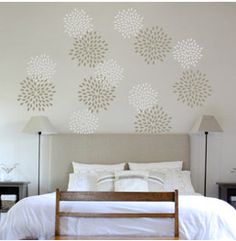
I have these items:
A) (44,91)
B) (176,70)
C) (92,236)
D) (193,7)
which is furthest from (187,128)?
(92,236)

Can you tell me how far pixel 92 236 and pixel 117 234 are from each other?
18 cm

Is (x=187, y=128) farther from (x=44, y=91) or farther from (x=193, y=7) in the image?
(x=44, y=91)

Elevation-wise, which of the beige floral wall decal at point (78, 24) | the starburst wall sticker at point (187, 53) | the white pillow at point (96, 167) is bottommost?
the white pillow at point (96, 167)

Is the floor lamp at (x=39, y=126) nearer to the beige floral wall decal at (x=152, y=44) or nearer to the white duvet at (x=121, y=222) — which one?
the beige floral wall decal at (x=152, y=44)

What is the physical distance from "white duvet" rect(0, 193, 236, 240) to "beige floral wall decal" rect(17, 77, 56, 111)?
2064mm

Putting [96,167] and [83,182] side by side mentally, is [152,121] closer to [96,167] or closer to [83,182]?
[96,167]

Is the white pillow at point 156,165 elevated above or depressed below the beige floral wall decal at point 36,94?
below

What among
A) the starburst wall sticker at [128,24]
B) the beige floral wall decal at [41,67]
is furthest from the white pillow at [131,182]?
the starburst wall sticker at [128,24]

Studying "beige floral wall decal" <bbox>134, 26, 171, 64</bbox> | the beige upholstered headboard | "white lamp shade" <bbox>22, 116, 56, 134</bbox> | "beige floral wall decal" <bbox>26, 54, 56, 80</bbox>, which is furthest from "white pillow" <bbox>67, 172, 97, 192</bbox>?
"beige floral wall decal" <bbox>134, 26, 171, 64</bbox>

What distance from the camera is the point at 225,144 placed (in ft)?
17.3

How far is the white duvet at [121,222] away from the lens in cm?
312

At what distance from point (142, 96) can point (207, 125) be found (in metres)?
0.87

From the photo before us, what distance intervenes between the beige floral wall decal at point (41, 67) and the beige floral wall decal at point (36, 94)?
0.06 m

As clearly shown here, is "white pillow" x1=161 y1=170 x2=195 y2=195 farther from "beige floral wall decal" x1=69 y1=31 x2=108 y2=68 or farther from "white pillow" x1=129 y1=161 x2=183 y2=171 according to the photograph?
"beige floral wall decal" x1=69 y1=31 x2=108 y2=68
